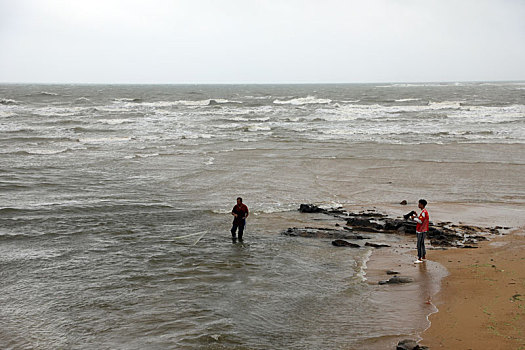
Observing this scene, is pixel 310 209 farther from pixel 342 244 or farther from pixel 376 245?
pixel 376 245

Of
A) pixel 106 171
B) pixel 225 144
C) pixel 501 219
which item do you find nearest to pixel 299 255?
pixel 501 219

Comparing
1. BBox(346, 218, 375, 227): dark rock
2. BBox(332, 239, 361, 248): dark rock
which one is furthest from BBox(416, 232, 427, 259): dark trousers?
BBox(346, 218, 375, 227): dark rock

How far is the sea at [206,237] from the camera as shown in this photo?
25.2ft

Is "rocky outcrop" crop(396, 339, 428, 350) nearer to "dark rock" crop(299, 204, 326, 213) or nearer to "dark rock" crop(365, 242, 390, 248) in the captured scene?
"dark rock" crop(365, 242, 390, 248)

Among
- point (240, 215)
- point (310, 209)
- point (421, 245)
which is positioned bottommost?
point (310, 209)

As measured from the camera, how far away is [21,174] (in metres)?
20.1

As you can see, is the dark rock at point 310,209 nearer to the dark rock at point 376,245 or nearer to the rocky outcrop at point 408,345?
the dark rock at point 376,245

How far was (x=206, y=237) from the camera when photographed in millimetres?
12617

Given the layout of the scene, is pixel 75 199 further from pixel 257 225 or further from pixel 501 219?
pixel 501 219

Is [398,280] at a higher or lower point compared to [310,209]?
lower

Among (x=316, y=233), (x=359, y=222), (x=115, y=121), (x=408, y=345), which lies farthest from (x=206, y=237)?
(x=115, y=121)

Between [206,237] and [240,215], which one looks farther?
[206,237]

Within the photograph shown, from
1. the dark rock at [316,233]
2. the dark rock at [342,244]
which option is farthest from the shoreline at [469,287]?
the dark rock at [316,233]

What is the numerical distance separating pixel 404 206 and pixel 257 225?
15.8 feet
